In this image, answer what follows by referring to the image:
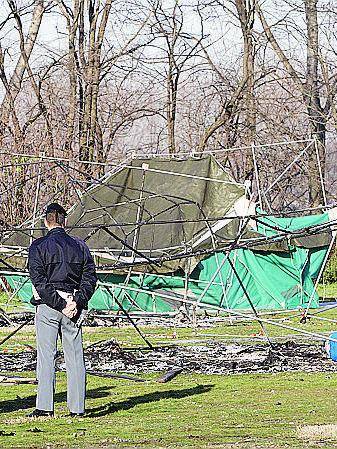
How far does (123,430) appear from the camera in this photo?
8656mm

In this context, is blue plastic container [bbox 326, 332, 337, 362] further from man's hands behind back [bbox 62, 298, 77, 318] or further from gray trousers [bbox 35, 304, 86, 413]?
man's hands behind back [bbox 62, 298, 77, 318]

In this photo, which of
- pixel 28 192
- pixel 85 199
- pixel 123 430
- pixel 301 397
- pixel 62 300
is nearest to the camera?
pixel 123 430

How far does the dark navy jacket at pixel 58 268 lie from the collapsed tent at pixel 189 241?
12.1 meters

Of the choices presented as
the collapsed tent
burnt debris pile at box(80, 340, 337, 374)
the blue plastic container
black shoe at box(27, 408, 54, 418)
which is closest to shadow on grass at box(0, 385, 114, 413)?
black shoe at box(27, 408, 54, 418)

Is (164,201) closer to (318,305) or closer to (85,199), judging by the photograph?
(85,199)

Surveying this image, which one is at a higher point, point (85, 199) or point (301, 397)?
point (85, 199)

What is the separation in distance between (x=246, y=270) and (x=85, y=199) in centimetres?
413

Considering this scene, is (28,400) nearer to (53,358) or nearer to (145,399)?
(145,399)

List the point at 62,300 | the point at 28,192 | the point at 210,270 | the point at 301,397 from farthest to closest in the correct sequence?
the point at 28,192, the point at 210,270, the point at 301,397, the point at 62,300

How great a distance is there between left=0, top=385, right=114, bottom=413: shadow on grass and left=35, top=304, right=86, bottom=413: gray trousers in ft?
2.87

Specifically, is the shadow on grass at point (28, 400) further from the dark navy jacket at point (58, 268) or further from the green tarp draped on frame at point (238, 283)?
the green tarp draped on frame at point (238, 283)

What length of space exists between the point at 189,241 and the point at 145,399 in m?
10.9

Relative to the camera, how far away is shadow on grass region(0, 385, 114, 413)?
10.2 metres

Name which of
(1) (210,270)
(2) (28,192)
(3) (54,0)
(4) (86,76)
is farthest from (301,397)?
(3) (54,0)
